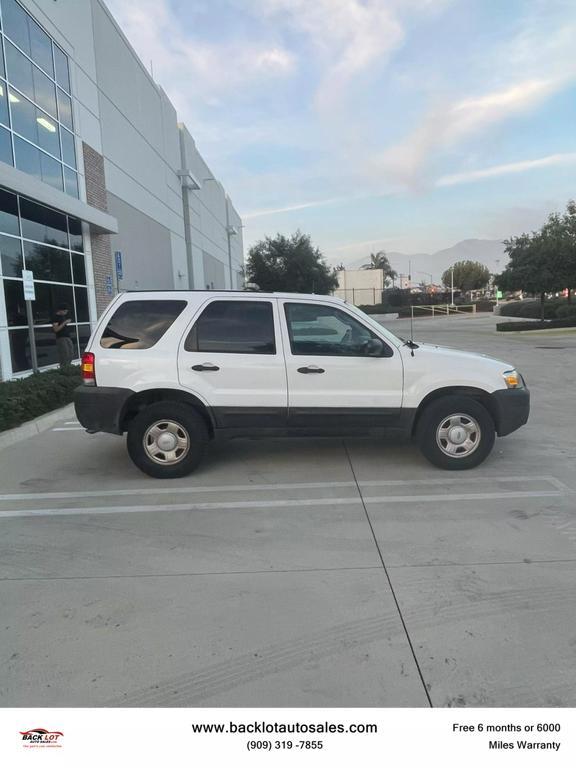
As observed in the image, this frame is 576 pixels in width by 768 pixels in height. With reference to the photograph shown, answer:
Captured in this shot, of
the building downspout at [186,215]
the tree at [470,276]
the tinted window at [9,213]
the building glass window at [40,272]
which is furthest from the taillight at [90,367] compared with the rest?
the tree at [470,276]

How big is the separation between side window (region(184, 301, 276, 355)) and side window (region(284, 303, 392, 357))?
0.24 meters

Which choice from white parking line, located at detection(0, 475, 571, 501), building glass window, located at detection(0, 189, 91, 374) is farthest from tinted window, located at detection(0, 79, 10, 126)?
white parking line, located at detection(0, 475, 571, 501)

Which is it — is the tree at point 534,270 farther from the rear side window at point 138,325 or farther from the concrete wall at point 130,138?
the rear side window at point 138,325

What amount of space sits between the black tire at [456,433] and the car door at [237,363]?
1.51 metres

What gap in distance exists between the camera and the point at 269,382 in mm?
5484

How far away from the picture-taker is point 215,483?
5449 millimetres

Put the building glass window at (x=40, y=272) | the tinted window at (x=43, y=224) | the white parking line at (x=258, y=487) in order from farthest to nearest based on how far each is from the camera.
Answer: the tinted window at (x=43, y=224)
the building glass window at (x=40, y=272)
the white parking line at (x=258, y=487)

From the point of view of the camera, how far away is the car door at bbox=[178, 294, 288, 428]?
546cm

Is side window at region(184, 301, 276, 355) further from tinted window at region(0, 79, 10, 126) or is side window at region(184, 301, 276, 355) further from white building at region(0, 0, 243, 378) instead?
tinted window at region(0, 79, 10, 126)

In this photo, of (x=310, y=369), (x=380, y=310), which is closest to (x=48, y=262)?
(x=310, y=369)

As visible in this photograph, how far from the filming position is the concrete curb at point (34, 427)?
24.3 feet

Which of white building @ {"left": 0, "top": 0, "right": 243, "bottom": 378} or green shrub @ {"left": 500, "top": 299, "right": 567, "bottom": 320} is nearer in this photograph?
white building @ {"left": 0, "top": 0, "right": 243, "bottom": 378}
